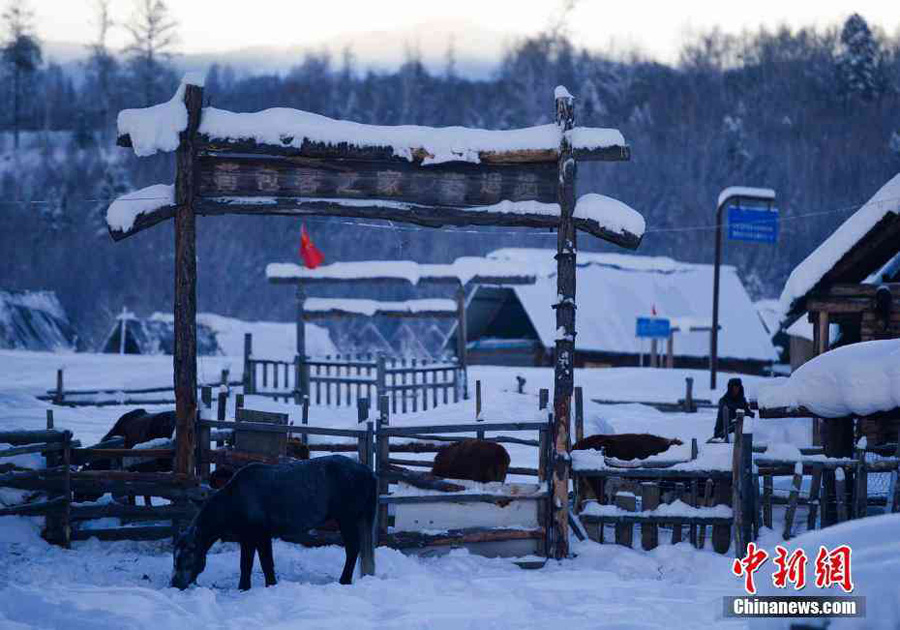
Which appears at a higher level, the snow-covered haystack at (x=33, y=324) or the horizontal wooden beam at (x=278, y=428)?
the horizontal wooden beam at (x=278, y=428)

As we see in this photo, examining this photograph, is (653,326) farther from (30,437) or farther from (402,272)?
(30,437)

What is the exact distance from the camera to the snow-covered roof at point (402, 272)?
23672mm

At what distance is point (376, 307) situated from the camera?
25.1m

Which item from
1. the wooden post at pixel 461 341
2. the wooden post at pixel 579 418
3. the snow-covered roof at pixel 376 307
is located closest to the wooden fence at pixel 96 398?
the snow-covered roof at pixel 376 307

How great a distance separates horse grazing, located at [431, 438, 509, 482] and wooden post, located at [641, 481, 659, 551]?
169cm

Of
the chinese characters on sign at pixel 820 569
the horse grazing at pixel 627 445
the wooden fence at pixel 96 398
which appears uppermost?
the chinese characters on sign at pixel 820 569

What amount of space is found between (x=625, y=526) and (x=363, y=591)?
3.23m

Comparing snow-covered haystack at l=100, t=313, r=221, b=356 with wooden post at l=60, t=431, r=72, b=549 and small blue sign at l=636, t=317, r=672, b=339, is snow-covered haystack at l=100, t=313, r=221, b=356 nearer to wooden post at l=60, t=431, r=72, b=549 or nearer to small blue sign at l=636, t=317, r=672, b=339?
small blue sign at l=636, t=317, r=672, b=339

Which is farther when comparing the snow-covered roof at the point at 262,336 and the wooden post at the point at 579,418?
the snow-covered roof at the point at 262,336

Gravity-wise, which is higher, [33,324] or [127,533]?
[33,324]

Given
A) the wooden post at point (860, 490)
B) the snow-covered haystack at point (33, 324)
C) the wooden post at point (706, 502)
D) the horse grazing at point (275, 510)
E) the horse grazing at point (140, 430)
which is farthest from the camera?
the snow-covered haystack at point (33, 324)

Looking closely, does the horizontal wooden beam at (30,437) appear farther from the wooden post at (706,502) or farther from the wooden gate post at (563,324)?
the wooden post at (706,502)

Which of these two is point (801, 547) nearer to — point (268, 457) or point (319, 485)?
point (319, 485)

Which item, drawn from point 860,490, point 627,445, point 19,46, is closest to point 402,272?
point 627,445
